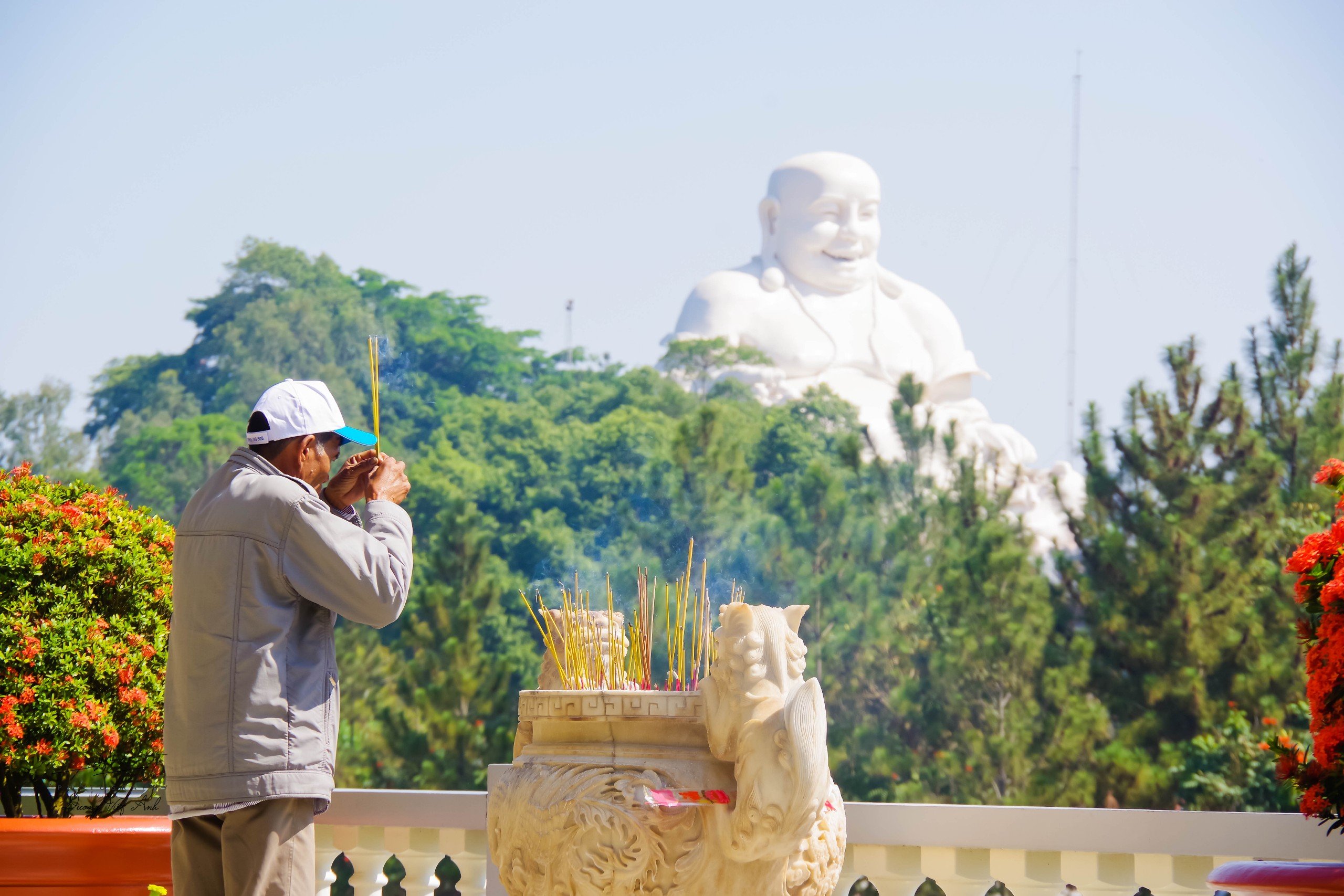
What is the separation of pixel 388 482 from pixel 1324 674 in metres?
1.53

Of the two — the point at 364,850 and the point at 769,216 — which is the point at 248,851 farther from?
the point at 769,216

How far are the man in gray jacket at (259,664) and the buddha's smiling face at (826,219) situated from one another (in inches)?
777

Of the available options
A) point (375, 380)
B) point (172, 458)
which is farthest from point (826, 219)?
point (375, 380)

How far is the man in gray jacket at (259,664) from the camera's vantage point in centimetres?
179

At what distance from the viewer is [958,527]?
38.8ft

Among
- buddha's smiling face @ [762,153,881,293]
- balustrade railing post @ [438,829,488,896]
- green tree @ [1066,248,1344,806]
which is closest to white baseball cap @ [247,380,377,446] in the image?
balustrade railing post @ [438,829,488,896]

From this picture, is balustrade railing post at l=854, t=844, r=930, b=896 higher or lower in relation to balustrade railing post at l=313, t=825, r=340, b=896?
higher

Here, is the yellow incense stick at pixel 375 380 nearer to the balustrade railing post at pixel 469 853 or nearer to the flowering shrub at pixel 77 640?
the flowering shrub at pixel 77 640

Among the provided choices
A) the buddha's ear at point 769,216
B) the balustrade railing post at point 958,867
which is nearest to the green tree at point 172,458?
the buddha's ear at point 769,216

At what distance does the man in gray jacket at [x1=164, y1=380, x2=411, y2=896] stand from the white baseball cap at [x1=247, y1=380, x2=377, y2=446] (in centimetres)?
1

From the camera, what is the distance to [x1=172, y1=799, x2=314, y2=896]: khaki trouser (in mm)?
1792

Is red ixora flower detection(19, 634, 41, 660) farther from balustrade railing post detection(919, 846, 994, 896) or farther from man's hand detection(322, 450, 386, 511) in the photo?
balustrade railing post detection(919, 846, 994, 896)

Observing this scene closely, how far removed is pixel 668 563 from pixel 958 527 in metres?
2.82

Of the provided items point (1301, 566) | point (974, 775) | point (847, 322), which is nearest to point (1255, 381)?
point (974, 775)
